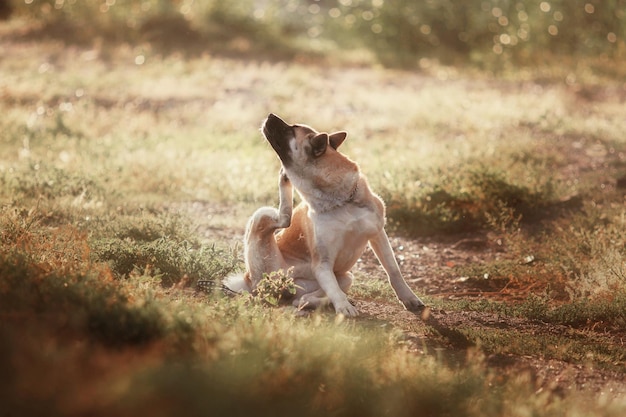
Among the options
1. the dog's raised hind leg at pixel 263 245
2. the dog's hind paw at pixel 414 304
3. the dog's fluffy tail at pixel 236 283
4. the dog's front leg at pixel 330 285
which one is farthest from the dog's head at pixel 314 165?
the dog's hind paw at pixel 414 304

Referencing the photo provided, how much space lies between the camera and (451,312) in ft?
23.0

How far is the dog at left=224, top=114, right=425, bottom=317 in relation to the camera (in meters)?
6.61

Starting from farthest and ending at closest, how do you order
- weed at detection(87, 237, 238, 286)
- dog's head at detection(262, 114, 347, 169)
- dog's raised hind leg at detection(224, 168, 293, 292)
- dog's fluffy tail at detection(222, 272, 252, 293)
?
weed at detection(87, 237, 238, 286), dog's fluffy tail at detection(222, 272, 252, 293), dog's raised hind leg at detection(224, 168, 293, 292), dog's head at detection(262, 114, 347, 169)

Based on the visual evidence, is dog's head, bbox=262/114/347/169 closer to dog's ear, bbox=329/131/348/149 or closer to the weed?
dog's ear, bbox=329/131/348/149

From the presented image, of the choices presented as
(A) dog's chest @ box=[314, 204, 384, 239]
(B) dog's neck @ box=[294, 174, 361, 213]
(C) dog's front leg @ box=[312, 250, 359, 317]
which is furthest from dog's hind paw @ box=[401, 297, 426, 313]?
(B) dog's neck @ box=[294, 174, 361, 213]

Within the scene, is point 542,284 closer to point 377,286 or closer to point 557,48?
point 377,286

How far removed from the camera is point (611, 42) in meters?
20.5

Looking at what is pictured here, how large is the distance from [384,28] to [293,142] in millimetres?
17372

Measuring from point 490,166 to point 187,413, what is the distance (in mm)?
8279

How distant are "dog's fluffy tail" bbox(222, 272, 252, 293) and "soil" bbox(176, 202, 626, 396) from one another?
99 centimetres

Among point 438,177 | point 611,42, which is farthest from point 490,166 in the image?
point 611,42

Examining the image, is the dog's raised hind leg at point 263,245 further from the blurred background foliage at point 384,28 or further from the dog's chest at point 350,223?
the blurred background foliage at point 384,28

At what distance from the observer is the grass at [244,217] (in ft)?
14.1

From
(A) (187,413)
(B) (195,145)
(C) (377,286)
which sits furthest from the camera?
(B) (195,145)
